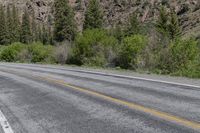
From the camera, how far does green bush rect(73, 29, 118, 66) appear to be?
34.1 meters

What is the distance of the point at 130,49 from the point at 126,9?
96.9 m

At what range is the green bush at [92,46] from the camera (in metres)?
34.1

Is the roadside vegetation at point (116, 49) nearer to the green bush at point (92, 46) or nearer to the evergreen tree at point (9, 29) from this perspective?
the green bush at point (92, 46)

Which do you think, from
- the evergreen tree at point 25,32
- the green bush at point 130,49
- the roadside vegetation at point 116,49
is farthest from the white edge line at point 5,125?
the evergreen tree at point 25,32

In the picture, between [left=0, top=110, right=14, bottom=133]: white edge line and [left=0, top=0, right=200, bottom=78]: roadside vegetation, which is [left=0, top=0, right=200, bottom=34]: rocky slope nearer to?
[left=0, top=0, right=200, bottom=78]: roadside vegetation

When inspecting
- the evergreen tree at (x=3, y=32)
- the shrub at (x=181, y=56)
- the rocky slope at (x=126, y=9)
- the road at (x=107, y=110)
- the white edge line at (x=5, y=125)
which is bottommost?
the white edge line at (x=5, y=125)

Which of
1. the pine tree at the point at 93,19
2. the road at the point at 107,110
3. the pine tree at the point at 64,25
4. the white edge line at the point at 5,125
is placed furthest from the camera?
the pine tree at the point at 64,25

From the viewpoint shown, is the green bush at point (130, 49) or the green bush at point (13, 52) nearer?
the green bush at point (130, 49)

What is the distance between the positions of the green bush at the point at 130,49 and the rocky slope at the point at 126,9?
33419 millimetres

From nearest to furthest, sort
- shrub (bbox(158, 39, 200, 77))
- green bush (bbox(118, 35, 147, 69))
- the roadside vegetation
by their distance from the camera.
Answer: shrub (bbox(158, 39, 200, 77)) → the roadside vegetation → green bush (bbox(118, 35, 147, 69))

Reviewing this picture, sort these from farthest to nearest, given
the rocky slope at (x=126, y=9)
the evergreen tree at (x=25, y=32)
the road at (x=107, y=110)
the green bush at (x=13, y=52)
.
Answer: the evergreen tree at (x=25, y=32), the rocky slope at (x=126, y=9), the green bush at (x=13, y=52), the road at (x=107, y=110)

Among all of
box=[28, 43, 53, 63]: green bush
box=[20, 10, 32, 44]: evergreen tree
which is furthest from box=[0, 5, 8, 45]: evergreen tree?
box=[28, 43, 53, 63]: green bush

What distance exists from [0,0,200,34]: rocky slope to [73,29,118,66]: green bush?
26825 mm

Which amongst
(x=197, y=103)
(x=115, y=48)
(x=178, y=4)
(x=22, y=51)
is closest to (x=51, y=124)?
(x=197, y=103)
